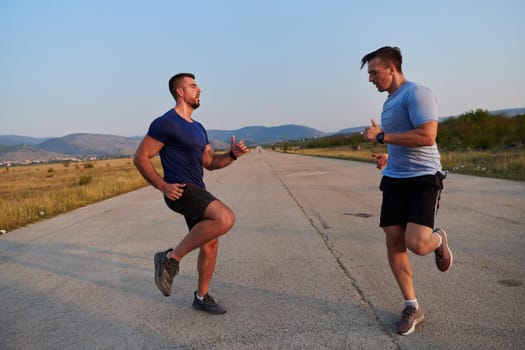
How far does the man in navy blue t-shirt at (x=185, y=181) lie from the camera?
3529 mm

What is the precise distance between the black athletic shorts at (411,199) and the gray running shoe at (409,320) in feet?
2.15

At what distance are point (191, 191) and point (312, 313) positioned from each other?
1428mm

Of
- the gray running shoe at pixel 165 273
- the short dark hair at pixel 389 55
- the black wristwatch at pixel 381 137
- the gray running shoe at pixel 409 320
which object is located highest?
the short dark hair at pixel 389 55

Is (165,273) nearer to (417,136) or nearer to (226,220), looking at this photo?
(226,220)

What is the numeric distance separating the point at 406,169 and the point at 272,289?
6.02ft

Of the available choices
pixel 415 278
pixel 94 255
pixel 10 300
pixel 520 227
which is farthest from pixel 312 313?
pixel 520 227

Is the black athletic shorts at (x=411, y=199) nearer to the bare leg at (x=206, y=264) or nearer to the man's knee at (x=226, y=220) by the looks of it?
the man's knee at (x=226, y=220)

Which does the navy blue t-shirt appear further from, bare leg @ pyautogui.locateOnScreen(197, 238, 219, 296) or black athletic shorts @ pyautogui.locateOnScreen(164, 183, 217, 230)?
bare leg @ pyautogui.locateOnScreen(197, 238, 219, 296)

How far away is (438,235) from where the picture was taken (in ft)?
11.1

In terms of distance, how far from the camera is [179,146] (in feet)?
11.9

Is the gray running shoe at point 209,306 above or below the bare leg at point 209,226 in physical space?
below

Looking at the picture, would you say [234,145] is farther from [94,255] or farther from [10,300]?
[94,255]

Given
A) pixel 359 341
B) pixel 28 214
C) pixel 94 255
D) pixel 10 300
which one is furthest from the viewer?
pixel 28 214

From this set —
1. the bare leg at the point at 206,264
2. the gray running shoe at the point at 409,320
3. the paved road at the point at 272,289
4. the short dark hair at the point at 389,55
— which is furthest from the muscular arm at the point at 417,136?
the bare leg at the point at 206,264
